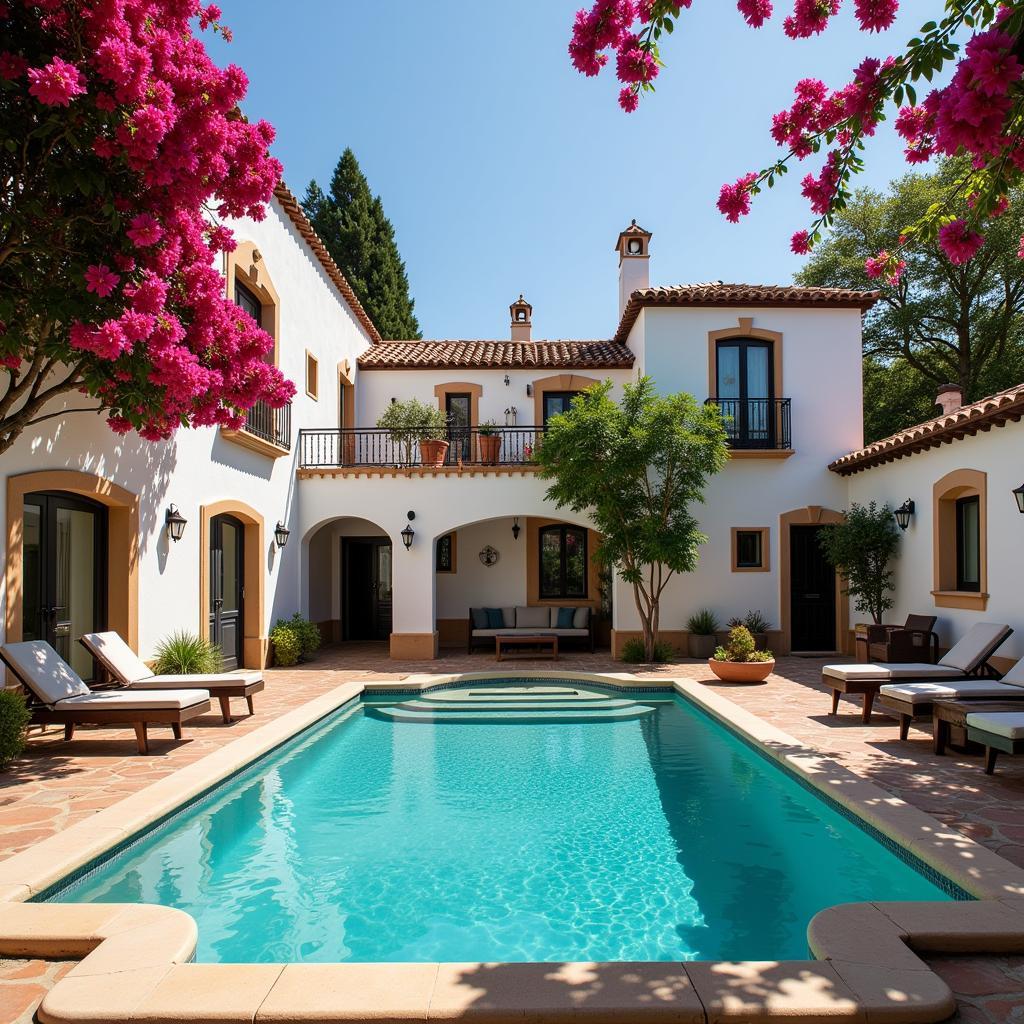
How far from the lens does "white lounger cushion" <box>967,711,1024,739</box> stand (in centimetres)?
602

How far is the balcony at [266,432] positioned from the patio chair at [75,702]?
4936 mm

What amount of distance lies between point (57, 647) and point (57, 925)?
5.76 meters

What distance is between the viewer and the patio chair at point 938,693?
7.54 metres

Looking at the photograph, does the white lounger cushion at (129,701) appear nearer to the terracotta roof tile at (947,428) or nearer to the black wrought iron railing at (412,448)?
the black wrought iron railing at (412,448)

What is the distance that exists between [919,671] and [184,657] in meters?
8.91

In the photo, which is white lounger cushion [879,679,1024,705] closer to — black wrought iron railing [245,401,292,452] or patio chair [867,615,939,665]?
patio chair [867,615,939,665]

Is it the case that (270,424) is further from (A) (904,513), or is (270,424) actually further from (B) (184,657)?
(A) (904,513)

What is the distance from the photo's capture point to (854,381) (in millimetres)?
15695

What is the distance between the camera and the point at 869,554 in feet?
44.8

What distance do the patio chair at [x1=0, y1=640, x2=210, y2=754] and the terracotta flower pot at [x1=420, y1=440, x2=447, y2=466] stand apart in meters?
8.78

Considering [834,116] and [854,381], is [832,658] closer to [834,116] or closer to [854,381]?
[854,381]

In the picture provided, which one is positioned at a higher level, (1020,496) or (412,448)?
(412,448)

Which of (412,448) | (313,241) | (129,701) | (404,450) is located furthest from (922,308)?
(129,701)

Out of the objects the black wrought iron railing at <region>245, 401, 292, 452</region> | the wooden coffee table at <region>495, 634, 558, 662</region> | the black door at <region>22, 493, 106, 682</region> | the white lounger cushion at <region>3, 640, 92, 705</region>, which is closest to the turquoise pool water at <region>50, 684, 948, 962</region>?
the white lounger cushion at <region>3, 640, 92, 705</region>
